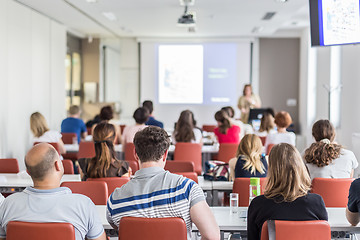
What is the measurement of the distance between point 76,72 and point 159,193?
40.1 ft

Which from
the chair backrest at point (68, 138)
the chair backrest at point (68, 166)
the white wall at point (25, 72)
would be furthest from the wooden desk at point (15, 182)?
the white wall at point (25, 72)

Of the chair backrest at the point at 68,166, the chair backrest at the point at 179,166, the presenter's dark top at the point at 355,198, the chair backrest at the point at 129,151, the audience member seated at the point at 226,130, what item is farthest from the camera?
the audience member seated at the point at 226,130

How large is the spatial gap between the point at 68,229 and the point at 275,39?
12.9 meters

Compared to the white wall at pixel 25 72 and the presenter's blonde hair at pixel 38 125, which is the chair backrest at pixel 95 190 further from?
the white wall at pixel 25 72

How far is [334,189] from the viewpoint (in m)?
4.01

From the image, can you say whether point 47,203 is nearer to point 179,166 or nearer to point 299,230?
point 299,230

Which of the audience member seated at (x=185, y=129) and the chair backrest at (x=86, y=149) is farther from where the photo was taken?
the audience member seated at (x=185, y=129)

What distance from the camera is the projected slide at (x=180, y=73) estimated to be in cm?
1390

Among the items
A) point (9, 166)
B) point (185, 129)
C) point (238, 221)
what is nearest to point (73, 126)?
point (185, 129)

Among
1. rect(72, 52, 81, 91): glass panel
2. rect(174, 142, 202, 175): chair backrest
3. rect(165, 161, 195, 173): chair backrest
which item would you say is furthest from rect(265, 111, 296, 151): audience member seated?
rect(72, 52, 81, 91): glass panel

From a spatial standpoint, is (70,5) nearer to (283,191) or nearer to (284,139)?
(284,139)

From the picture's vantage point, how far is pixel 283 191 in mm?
2775

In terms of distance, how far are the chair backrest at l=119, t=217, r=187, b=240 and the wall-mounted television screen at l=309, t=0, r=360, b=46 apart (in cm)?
436

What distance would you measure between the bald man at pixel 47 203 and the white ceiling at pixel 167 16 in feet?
21.8
